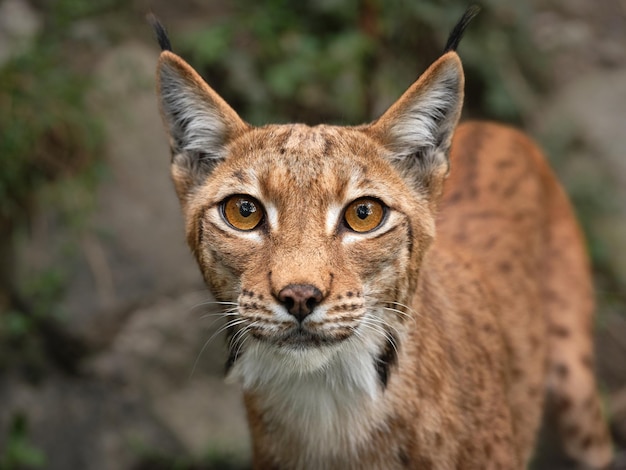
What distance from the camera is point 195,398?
21.9 feet

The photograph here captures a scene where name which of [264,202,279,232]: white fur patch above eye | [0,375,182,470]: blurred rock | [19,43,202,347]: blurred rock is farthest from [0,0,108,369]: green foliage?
[264,202,279,232]: white fur patch above eye

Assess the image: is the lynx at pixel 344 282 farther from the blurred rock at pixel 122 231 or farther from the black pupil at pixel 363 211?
the blurred rock at pixel 122 231

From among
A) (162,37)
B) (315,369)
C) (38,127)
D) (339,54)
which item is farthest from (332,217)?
(339,54)

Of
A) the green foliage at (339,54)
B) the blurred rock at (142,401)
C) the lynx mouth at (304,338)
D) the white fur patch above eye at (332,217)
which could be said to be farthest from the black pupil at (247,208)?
the green foliage at (339,54)

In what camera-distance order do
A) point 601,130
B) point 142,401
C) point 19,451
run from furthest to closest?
point 601,130 → point 142,401 → point 19,451

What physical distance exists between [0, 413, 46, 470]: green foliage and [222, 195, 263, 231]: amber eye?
318 cm

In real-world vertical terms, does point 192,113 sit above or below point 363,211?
above

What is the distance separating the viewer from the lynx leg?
19.4 feet

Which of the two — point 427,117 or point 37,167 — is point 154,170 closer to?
point 37,167

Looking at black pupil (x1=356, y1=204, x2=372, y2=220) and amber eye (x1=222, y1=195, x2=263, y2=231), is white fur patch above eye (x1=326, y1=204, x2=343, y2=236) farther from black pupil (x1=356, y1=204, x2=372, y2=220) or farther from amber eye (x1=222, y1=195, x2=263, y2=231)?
amber eye (x1=222, y1=195, x2=263, y2=231)

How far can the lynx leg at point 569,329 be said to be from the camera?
5.91 metres

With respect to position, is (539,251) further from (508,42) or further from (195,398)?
(508,42)

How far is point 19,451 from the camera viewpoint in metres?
6.10

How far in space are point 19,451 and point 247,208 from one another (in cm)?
332
